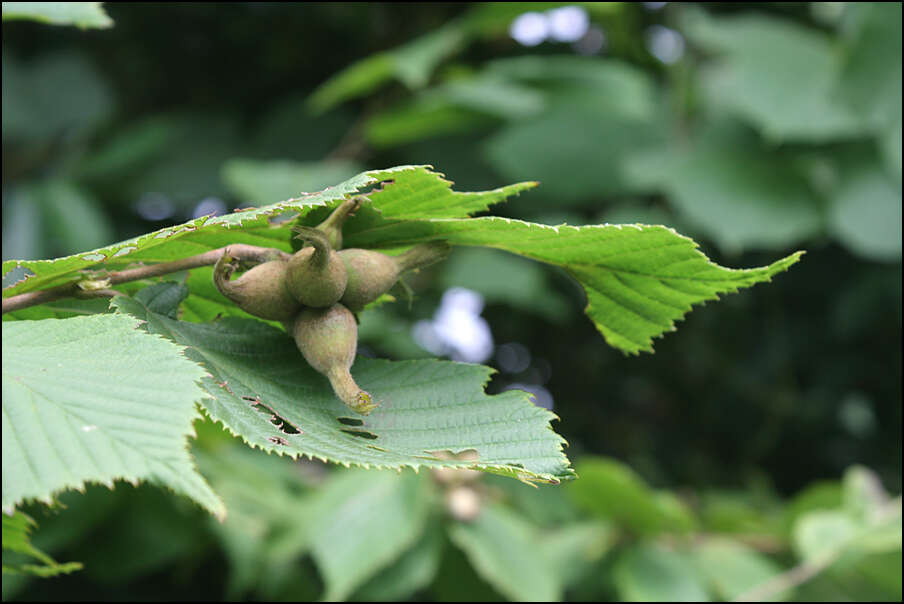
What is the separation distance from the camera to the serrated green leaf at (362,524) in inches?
72.4

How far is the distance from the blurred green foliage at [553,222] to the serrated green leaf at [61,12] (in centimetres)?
→ 125

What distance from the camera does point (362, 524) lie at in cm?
197

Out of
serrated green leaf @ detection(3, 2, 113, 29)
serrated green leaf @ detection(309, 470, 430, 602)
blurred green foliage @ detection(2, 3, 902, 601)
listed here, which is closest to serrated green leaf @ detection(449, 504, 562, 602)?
blurred green foliage @ detection(2, 3, 902, 601)

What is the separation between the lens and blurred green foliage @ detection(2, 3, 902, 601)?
2.00 meters

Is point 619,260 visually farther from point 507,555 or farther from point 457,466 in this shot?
point 507,555

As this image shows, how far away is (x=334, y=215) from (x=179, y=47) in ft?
10.4

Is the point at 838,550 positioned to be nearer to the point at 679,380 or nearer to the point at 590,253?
the point at 590,253

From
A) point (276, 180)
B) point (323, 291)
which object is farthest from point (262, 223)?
point (276, 180)

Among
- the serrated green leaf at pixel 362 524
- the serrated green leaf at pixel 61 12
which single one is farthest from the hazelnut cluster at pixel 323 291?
the serrated green leaf at pixel 362 524

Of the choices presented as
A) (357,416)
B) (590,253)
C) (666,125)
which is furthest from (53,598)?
(666,125)

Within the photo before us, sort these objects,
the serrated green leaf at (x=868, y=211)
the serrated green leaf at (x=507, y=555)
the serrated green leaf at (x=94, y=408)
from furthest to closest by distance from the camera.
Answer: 1. the serrated green leaf at (x=868, y=211)
2. the serrated green leaf at (x=507, y=555)
3. the serrated green leaf at (x=94, y=408)

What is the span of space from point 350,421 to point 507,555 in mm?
1300

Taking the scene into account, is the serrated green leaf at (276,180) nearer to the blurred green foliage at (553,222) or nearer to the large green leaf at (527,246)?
the blurred green foliage at (553,222)

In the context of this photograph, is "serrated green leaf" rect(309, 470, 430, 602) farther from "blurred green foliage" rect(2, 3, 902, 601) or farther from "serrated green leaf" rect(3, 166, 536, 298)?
"serrated green leaf" rect(3, 166, 536, 298)
